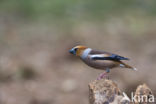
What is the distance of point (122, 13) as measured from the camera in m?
21.3

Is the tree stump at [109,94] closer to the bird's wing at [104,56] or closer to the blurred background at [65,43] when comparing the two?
the bird's wing at [104,56]

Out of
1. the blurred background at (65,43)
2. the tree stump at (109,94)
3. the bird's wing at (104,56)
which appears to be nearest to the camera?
the tree stump at (109,94)

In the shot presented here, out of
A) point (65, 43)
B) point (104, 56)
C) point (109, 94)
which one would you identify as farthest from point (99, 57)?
point (65, 43)

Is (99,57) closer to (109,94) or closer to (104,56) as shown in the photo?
(104,56)

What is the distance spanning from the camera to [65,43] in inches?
702

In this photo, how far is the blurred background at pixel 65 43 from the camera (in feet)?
50.9

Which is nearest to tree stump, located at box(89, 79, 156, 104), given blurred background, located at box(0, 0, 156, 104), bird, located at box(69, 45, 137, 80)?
bird, located at box(69, 45, 137, 80)

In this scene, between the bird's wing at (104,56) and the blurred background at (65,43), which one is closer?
the bird's wing at (104,56)

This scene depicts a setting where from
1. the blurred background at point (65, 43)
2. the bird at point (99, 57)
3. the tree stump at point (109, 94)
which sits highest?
the blurred background at point (65, 43)

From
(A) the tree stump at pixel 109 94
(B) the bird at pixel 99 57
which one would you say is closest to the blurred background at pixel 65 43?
(B) the bird at pixel 99 57

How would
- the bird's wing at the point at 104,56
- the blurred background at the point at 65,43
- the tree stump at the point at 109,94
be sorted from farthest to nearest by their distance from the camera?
the blurred background at the point at 65,43, the bird's wing at the point at 104,56, the tree stump at the point at 109,94

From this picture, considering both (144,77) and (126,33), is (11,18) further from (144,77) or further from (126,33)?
(144,77)

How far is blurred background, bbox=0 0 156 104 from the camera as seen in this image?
1552 cm

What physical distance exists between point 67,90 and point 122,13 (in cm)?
709
